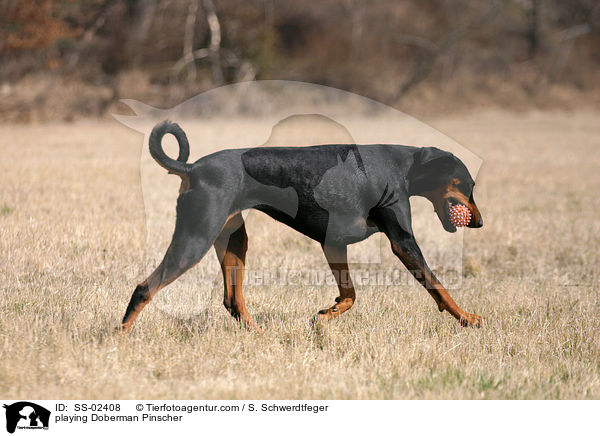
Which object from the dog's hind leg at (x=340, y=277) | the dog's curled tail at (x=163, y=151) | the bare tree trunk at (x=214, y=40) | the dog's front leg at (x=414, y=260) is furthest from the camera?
the bare tree trunk at (x=214, y=40)

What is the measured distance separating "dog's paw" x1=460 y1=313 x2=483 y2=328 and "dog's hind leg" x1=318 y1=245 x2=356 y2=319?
768 millimetres

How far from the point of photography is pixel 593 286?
251 inches

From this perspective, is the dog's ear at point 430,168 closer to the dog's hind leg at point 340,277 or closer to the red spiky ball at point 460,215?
the red spiky ball at point 460,215

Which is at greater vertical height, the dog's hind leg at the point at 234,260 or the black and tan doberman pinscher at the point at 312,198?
the black and tan doberman pinscher at the point at 312,198

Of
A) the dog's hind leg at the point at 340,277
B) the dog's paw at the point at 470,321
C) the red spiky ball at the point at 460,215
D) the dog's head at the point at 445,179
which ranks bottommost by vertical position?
the dog's paw at the point at 470,321

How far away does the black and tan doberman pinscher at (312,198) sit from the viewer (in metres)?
4.09

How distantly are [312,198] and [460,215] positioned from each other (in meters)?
1.01

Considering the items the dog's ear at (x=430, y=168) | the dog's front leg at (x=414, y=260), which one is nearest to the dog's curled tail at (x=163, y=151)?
the dog's front leg at (x=414, y=260)

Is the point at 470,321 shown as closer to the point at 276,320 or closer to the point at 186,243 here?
the point at 276,320

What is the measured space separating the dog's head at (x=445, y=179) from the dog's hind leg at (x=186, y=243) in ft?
4.50

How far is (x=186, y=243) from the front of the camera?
406cm
